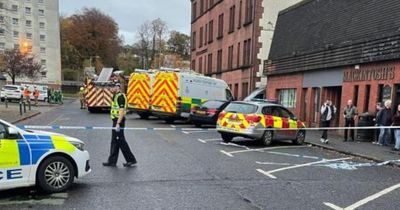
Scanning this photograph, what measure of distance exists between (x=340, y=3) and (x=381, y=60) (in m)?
5.39

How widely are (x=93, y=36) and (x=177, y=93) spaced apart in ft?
251

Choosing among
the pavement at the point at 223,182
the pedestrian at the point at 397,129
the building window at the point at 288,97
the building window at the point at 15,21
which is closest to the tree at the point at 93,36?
the building window at the point at 15,21

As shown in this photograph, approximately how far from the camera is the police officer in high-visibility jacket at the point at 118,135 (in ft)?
30.5

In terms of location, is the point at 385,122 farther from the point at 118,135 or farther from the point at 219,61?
the point at 219,61

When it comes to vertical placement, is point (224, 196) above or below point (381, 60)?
below

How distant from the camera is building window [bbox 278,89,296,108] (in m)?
24.6

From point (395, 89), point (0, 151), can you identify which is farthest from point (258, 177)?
point (395, 89)

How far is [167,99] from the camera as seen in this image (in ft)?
71.7

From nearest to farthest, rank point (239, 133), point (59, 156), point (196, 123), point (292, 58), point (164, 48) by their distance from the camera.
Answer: point (59, 156), point (239, 133), point (196, 123), point (292, 58), point (164, 48)

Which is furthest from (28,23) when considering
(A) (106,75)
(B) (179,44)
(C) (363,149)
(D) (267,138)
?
(C) (363,149)

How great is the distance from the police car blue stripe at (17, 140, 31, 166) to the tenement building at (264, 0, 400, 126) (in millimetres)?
13733

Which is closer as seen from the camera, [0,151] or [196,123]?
[0,151]

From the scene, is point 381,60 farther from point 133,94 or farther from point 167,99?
point 133,94

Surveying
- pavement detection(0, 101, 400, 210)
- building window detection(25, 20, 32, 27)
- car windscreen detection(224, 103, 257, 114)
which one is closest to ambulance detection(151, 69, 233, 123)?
car windscreen detection(224, 103, 257, 114)
